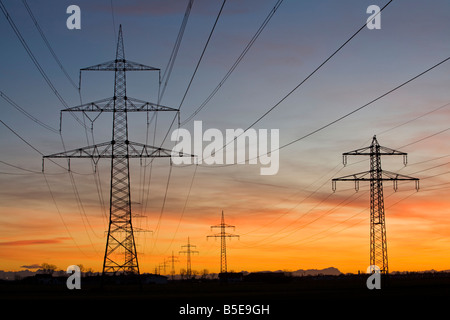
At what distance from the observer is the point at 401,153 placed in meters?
73.2

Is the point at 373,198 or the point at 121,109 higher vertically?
the point at 121,109

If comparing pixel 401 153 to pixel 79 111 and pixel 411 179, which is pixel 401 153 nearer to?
pixel 411 179

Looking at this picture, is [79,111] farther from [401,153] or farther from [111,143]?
[401,153]

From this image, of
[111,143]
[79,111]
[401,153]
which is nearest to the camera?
[79,111]

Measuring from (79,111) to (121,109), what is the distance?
22.3ft
